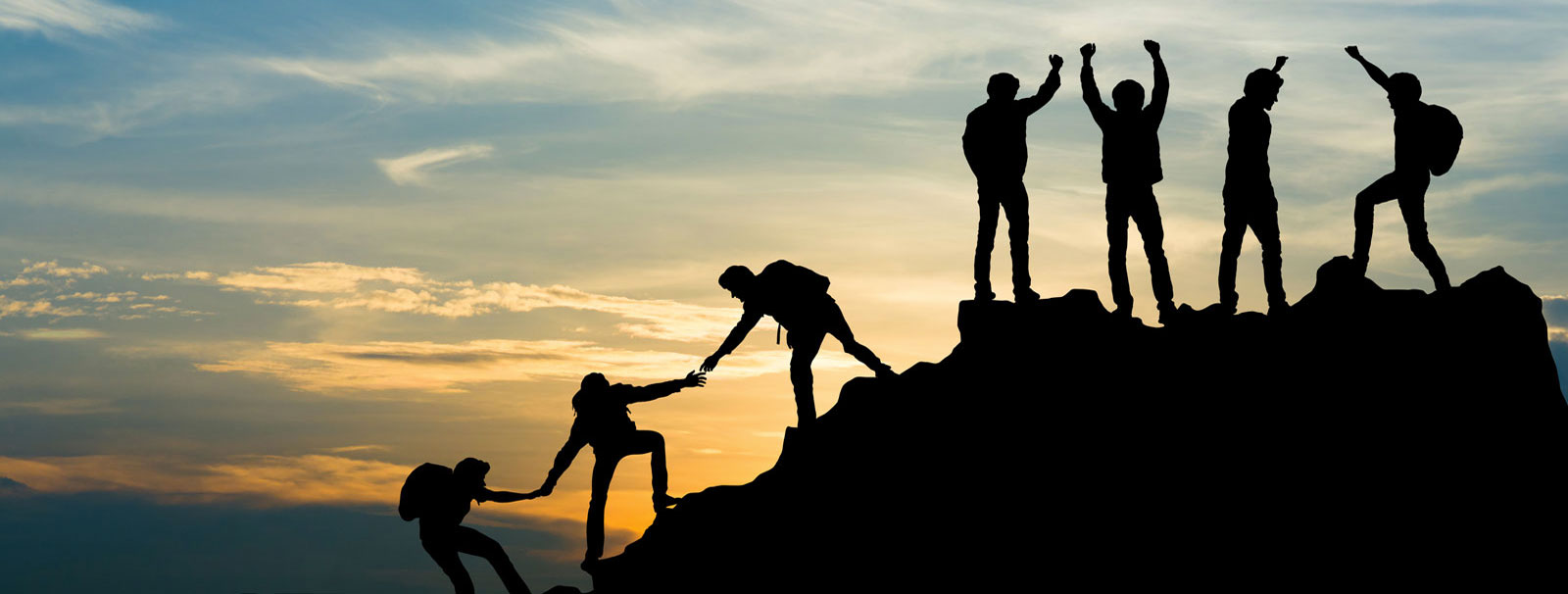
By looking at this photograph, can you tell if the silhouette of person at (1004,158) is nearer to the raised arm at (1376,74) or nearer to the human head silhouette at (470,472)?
the raised arm at (1376,74)

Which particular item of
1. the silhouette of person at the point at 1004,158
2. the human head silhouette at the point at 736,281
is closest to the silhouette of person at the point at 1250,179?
the silhouette of person at the point at 1004,158

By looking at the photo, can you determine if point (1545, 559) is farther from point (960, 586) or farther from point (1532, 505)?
point (960, 586)

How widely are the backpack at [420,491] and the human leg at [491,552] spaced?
A: 48cm

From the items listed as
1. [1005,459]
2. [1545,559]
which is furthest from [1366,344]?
[1005,459]

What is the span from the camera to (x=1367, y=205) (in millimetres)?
17328

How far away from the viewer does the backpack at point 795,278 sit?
58.0 ft

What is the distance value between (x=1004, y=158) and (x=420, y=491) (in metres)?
7.95

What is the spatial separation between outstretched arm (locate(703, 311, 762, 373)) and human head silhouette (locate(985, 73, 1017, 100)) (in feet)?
13.5

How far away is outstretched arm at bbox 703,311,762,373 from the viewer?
17609mm

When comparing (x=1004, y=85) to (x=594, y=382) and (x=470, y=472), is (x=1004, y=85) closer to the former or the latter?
(x=594, y=382)

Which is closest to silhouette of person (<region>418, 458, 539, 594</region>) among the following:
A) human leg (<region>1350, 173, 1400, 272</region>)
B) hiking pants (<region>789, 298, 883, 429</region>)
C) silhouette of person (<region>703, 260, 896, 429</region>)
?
silhouette of person (<region>703, 260, 896, 429</region>)

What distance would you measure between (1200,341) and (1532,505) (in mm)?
4075

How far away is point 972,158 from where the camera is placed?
56.7 feet

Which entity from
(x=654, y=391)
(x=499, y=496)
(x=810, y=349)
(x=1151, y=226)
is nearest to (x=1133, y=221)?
(x=1151, y=226)
